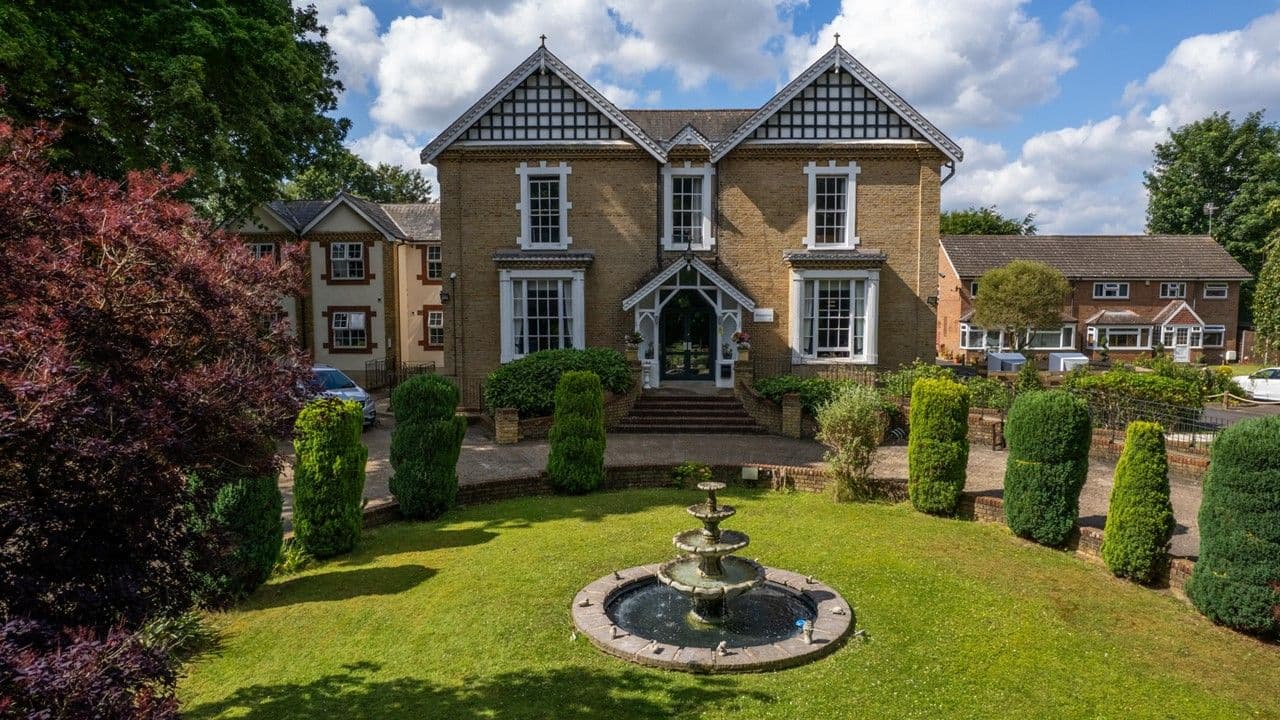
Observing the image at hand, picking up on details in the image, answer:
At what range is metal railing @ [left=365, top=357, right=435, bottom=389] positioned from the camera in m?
31.6

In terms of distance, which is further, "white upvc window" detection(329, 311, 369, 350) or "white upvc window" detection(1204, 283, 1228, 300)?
"white upvc window" detection(1204, 283, 1228, 300)

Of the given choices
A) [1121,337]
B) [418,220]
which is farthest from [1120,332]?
[418,220]

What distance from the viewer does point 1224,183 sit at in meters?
51.6

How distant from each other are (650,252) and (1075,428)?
14.2m

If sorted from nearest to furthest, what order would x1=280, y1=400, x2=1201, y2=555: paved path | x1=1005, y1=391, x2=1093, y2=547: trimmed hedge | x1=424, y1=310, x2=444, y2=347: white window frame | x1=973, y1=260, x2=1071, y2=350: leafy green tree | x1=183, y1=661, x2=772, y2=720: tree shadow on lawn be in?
x1=183, y1=661, x2=772, y2=720: tree shadow on lawn, x1=1005, y1=391, x2=1093, y2=547: trimmed hedge, x1=280, y1=400, x2=1201, y2=555: paved path, x1=973, y1=260, x2=1071, y2=350: leafy green tree, x1=424, y1=310, x2=444, y2=347: white window frame

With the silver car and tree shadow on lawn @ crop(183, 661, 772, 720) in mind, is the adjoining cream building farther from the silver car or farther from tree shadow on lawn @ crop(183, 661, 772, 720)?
tree shadow on lawn @ crop(183, 661, 772, 720)

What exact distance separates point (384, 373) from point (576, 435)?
20134 millimetres

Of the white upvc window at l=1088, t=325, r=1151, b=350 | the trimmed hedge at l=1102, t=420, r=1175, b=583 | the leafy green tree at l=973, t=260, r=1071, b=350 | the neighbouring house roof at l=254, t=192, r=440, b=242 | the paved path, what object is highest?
the neighbouring house roof at l=254, t=192, r=440, b=242

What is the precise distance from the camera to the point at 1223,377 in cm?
2805

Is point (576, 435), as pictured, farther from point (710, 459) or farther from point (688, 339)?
point (688, 339)

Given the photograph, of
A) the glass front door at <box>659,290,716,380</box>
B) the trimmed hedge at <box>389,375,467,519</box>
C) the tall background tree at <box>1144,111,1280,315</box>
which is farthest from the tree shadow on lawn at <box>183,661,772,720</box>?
the tall background tree at <box>1144,111,1280,315</box>

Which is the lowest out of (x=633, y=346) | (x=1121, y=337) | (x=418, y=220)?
(x=1121, y=337)

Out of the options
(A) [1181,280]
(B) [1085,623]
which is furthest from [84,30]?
(A) [1181,280]

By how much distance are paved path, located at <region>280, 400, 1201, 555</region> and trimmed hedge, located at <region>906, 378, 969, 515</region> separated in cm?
160
